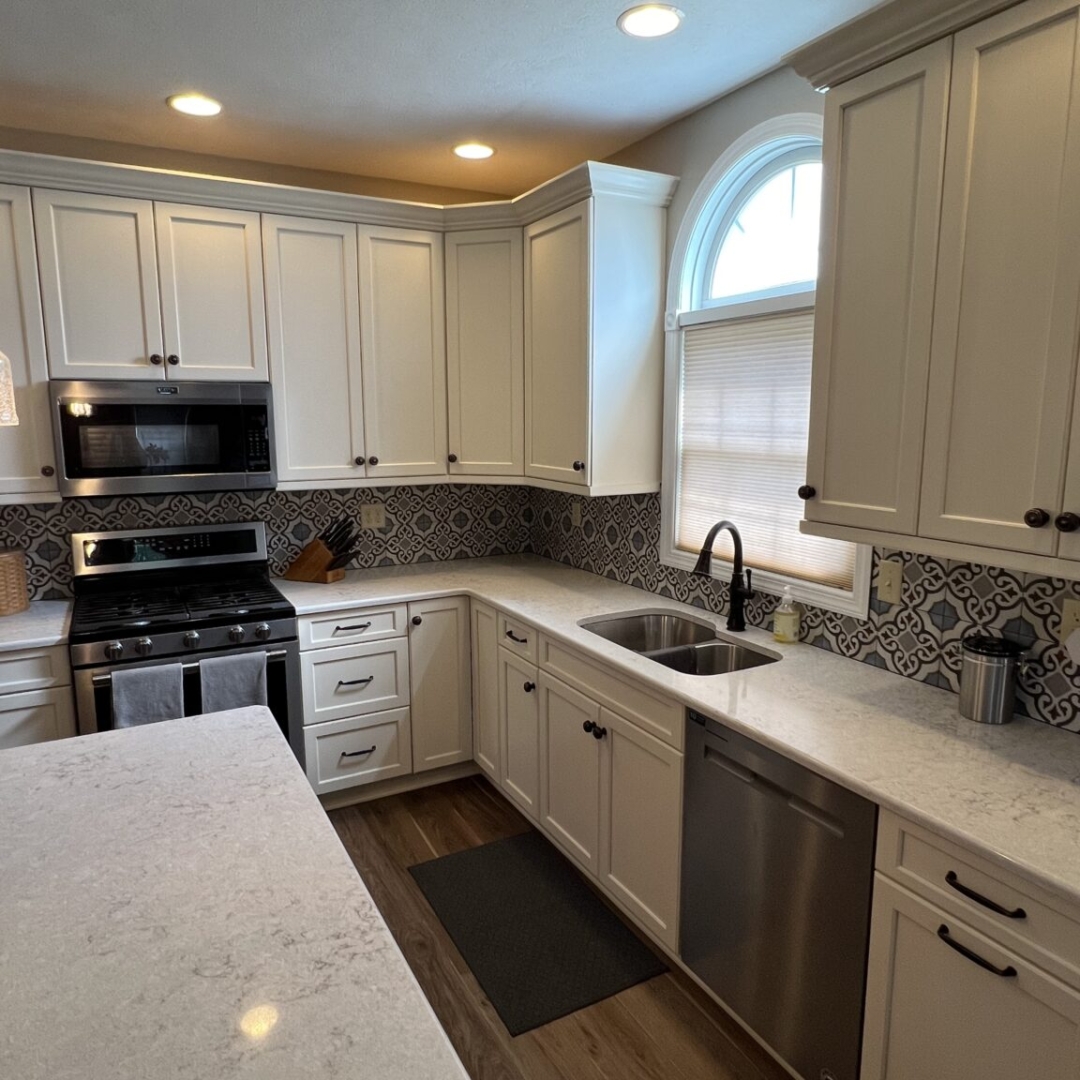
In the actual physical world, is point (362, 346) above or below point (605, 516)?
above

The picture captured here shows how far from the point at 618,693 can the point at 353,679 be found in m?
1.22

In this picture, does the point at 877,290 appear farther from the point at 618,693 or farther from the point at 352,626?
the point at 352,626

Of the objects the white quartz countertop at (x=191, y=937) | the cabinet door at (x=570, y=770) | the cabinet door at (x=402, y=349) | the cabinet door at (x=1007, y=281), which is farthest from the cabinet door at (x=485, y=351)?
the white quartz countertop at (x=191, y=937)

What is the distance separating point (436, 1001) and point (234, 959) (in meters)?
1.35

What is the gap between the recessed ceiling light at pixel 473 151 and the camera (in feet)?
9.62

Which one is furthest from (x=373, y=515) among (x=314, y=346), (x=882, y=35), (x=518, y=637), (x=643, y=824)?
(x=882, y=35)

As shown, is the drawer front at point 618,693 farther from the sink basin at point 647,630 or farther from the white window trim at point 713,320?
the white window trim at point 713,320

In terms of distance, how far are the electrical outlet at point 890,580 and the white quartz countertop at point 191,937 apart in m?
1.55

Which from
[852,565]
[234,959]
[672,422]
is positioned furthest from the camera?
[672,422]

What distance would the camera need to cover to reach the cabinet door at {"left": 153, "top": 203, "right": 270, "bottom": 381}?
9.16ft

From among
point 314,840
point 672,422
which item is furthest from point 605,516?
point 314,840

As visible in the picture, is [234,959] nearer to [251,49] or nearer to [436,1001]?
[436,1001]

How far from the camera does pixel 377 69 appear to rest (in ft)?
7.41

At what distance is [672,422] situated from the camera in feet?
9.32
